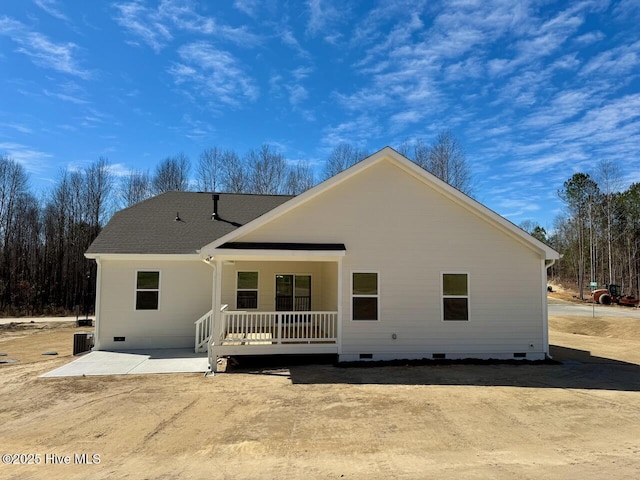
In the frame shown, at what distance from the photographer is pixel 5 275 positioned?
3409 centimetres

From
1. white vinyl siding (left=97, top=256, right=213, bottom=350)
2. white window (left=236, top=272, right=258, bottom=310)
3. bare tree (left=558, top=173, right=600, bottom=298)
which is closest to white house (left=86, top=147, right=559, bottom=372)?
white vinyl siding (left=97, top=256, right=213, bottom=350)

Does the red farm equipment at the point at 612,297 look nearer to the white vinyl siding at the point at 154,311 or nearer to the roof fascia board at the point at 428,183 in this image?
the roof fascia board at the point at 428,183

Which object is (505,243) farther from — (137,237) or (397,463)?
(137,237)

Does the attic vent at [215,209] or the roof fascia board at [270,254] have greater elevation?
the attic vent at [215,209]

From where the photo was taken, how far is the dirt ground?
4879 mm

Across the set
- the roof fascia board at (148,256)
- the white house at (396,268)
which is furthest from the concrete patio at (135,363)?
the roof fascia board at (148,256)

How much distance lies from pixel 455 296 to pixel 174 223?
1042cm

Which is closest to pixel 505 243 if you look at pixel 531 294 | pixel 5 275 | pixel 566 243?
pixel 531 294

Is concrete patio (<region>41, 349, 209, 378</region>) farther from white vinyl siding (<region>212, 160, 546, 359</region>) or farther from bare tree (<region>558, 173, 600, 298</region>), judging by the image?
bare tree (<region>558, 173, 600, 298</region>)

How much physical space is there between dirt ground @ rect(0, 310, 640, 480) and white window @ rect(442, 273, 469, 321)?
1442 mm

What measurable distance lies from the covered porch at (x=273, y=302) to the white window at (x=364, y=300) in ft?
1.48

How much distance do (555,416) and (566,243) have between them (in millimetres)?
60404

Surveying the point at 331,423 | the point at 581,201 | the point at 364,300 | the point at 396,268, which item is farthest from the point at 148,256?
the point at 581,201

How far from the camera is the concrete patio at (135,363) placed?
32.9ft
